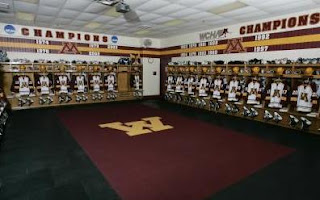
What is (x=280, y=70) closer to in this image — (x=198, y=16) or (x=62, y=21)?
(x=198, y=16)

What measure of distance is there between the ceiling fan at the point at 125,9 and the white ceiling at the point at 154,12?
6.0 inches

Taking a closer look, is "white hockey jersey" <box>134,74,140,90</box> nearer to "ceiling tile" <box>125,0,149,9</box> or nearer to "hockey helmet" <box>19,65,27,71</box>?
"hockey helmet" <box>19,65,27,71</box>

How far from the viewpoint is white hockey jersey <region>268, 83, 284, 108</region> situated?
17.5 ft

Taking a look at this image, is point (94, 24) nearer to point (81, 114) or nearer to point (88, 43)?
point (88, 43)

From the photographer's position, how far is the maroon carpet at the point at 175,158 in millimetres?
2584

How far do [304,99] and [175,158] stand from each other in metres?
3.61

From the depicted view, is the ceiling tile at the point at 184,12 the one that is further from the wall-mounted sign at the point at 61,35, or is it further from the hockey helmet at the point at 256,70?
the wall-mounted sign at the point at 61,35

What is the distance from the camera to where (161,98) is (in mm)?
10578

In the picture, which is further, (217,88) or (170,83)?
(170,83)

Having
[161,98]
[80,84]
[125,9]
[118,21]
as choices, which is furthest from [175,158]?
[161,98]

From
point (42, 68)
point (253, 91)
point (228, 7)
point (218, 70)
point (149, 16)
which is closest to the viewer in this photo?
point (228, 7)

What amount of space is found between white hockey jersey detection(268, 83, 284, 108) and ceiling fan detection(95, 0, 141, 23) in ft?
13.6

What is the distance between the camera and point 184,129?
5012 millimetres

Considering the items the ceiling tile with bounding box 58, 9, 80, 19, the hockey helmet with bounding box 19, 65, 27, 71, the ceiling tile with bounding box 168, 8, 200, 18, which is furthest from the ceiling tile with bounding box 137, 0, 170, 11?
the hockey helmet with bounding box 19, 65, 27, 71
